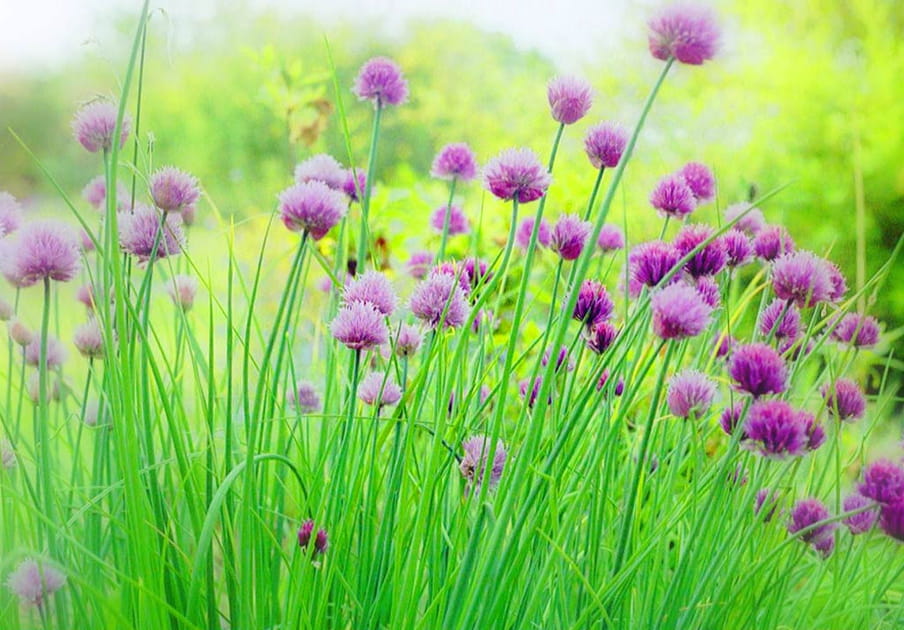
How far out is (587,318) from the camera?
32.2 inches

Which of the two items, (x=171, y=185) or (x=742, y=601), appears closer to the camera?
(x=171, y=185)

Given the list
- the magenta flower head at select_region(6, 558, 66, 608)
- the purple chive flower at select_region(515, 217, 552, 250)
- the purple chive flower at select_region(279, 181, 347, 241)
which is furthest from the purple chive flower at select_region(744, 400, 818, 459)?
the magenta flower head at select_region(6, 558, 66, 608)

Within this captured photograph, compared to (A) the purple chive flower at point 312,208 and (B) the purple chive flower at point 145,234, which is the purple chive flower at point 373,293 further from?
(B) the purple chive flower at point 145,234

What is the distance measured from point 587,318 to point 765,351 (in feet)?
0.58

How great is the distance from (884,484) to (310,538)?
462 mm

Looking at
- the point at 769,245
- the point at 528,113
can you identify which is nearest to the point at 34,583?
the point at 769,245

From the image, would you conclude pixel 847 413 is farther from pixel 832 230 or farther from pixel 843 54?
pixel 843 54

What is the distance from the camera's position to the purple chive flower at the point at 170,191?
2.46 feet

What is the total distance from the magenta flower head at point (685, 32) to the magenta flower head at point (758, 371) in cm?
22

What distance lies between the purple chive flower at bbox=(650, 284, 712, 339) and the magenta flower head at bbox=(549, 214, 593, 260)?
0.57 ft

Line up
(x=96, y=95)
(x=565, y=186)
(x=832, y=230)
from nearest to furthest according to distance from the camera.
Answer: (x=96, y=95), (x=565, y=186), (x=832, y=230)

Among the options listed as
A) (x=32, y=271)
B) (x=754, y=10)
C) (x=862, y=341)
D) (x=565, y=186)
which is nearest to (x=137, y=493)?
(x=32, y=271)

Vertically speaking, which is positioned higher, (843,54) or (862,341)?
(843,54)

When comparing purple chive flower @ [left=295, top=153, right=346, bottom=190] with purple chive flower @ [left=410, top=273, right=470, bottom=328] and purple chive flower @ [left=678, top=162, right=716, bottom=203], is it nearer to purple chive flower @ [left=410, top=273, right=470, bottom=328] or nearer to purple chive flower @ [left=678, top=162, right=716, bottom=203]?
purple chive flower @ [left=410, top=273, right=470, bottom=328]
